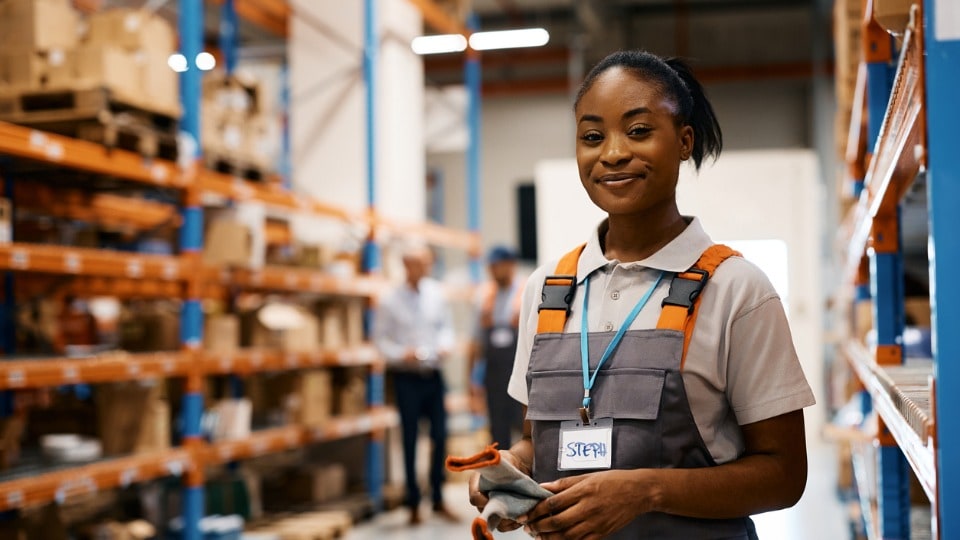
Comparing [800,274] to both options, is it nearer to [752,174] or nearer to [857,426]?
[752,174]

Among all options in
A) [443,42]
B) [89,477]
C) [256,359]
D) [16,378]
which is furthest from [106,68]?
[443,42]

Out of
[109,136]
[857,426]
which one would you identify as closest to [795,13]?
[857,426]

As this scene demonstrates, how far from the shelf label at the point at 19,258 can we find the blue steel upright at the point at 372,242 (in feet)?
12.5

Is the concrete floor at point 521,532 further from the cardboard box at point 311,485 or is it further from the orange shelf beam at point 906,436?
the orange shelf beam at point 906,436

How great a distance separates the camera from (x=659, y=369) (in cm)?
155

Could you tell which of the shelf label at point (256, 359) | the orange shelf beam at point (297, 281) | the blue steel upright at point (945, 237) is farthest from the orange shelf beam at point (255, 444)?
the blue steel upright at point (945, 237)

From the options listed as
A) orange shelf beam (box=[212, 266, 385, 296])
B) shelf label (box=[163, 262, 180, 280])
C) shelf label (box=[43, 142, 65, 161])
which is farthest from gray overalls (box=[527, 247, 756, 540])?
orange shelf beam (box=[212, 266, 385, 296])

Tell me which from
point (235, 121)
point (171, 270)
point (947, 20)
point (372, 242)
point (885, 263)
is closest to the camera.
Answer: point (947, 20)

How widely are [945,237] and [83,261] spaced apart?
4.03 metres

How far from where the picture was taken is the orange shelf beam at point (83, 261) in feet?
13.9

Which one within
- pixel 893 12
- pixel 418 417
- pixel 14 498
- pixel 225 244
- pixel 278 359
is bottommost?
pixel 418 417

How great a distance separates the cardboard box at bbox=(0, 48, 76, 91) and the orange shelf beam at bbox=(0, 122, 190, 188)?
211 mm

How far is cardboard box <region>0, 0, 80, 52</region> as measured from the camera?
4688 millimetres

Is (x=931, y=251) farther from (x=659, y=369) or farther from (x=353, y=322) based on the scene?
(x=353, y=322)
